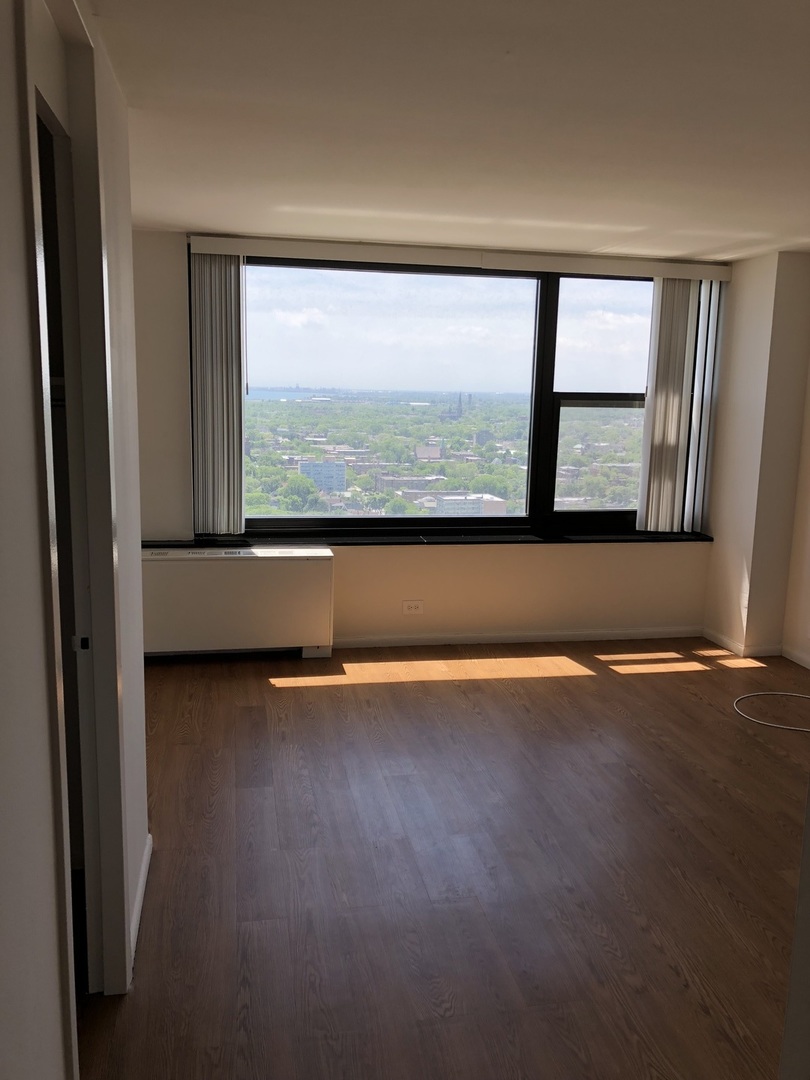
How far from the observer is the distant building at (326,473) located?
5.50 m

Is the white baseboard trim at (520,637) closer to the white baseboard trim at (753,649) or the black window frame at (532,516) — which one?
the white baseboard trim at (753,649)

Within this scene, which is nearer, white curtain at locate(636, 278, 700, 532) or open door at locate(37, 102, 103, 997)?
open door at locate(37, 102, 103, 997)

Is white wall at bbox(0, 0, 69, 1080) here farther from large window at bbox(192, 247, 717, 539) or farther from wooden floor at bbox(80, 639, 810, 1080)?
large window at bbox(192, 247, 717, 539)

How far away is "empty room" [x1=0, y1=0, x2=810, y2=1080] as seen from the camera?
2021 millimetres

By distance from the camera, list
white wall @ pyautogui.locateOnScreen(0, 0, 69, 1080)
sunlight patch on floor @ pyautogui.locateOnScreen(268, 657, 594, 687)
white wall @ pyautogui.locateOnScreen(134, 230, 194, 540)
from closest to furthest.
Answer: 1. white wall @ pyautogui.locateOnScreen(0, 0, 69, 1080)
2. sunlight patch on floor @ pyautogui.locateOnScreen(268, 657, 594, 687)
3. white wall @ pyautogui.locateOnScreen(134, 230, 194, 540)

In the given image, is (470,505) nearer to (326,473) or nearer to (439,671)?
(326,473)

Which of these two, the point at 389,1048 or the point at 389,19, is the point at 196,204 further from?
the point at 389,1048

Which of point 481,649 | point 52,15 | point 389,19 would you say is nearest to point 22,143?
point 52,15

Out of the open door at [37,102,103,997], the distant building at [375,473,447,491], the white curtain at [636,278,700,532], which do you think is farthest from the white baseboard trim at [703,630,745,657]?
the open door at [37,102,103,997]

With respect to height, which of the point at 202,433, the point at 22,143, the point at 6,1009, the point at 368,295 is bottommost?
the point at 6,1009

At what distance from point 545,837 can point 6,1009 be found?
2.38 m

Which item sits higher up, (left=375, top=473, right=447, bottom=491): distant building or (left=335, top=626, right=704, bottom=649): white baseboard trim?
(left=375, top=473, right=447, bottom=491): distant building

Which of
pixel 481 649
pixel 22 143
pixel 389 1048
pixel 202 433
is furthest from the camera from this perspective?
pixel 481 649

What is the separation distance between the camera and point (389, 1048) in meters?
2.18
